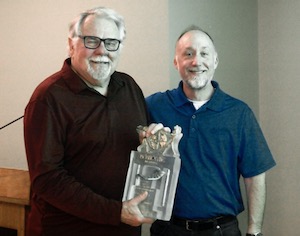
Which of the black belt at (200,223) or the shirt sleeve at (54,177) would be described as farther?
the black belt at (200,223)

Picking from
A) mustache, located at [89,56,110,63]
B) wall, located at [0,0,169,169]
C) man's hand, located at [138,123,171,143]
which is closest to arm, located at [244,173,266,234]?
man's hand, located at [138,123,171,143]

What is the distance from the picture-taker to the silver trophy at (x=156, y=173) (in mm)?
1271

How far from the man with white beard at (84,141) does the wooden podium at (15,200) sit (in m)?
0.23

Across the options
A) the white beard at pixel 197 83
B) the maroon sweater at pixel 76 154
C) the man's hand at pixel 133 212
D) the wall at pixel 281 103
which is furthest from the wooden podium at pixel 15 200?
the wall at pixel 281 103

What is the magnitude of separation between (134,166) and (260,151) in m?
0.57

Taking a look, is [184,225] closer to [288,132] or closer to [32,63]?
[288,132]

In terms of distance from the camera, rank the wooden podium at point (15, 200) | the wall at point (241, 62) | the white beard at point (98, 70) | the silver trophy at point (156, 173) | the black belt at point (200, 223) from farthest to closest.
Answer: the wall at point (241, 62), the wooden podium at point (15, 200), the black belt at point (200, 223), the white beard at point (98, 70), the silver trophy at point (156, 173)

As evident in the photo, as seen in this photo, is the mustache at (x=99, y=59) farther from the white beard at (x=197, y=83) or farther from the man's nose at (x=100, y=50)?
the white beard at (x=197, y=83)

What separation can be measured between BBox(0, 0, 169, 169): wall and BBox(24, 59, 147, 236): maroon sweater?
60 centimetres

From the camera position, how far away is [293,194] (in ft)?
7.95

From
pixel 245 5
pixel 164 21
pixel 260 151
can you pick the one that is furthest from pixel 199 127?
pixel 245 5

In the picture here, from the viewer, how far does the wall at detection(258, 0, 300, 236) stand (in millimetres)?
2387

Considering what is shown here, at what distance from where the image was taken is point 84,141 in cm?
134

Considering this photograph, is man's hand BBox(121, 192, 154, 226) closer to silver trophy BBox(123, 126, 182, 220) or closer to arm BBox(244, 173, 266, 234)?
silver trophy BBox(123, 126, 182, 220)
